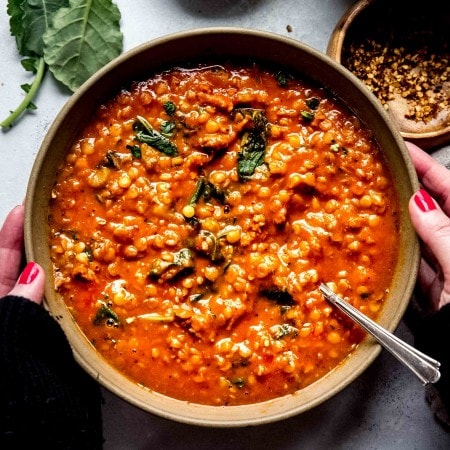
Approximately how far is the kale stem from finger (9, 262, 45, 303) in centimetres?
97

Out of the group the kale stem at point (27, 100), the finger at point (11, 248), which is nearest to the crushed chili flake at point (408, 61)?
the kale stem at point (27, 100)

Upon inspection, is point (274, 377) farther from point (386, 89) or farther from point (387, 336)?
point (386, 89)

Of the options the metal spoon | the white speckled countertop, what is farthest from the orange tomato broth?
the white speckled countertop

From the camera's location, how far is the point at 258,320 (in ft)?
11.2

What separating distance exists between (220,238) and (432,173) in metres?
1.19

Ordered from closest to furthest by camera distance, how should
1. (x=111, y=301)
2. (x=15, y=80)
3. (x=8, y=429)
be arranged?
(x=8, y=429), (x=111, y=301), (x=15, y=80)

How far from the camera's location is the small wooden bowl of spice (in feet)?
13.3

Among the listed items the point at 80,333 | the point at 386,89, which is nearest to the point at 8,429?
→ the point at 80,333

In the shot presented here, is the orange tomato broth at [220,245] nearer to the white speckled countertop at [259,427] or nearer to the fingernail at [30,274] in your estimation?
the fingernail at [30,274]

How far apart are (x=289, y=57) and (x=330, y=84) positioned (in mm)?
234

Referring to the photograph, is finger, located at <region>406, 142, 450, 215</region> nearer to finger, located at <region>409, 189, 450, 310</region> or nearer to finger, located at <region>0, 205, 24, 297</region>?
finger, located at <region>409, 189, 450, 310</region>

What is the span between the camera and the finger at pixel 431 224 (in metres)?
3.30

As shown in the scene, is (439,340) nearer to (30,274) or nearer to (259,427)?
(259,427)

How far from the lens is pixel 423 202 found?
3326 mm
